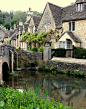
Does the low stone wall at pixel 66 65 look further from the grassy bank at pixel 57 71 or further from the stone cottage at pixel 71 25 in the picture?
the stone cottage at pixel 71 25

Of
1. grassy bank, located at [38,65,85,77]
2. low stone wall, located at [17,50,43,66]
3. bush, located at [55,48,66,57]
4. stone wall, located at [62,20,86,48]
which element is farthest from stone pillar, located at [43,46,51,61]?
stone wall, located at [62,20,86,48]

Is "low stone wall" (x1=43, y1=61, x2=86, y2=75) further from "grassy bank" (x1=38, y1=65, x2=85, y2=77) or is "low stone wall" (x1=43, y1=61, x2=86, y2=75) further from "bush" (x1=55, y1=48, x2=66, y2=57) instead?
"bush" (x1=55, y1=48, x2=66, y2=57)

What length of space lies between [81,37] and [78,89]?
44.7 ft

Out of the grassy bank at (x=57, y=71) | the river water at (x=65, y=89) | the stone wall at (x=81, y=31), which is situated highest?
the stone wall at (x=81, y=31)

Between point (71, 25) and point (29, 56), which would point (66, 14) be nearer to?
point (71, 25)

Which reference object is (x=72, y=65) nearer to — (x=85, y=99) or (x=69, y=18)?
(x=85, y=99)

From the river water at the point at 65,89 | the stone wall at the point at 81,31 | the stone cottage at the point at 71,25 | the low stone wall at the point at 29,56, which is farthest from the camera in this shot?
the stone cottage at the point at 71,25

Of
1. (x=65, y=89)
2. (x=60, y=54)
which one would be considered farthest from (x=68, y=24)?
(x=65, y=89)

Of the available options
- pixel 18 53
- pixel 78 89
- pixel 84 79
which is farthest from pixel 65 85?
pixel 18 53

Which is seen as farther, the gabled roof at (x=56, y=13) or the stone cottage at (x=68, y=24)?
the gabled roof at (x=56, y=13)

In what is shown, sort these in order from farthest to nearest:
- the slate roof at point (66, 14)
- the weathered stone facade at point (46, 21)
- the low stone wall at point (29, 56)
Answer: the weathered stone facade at point (46, 21)
the slate roof at point (66, 14)
the low stone wall at point (29, 56)

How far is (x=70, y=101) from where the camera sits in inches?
408

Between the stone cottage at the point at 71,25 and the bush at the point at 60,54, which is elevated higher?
the stone cottage at the point at 71,25

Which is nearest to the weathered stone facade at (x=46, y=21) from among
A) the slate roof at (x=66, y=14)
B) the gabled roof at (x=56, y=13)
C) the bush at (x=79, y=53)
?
the gabled roof at (x=56, y=13)
